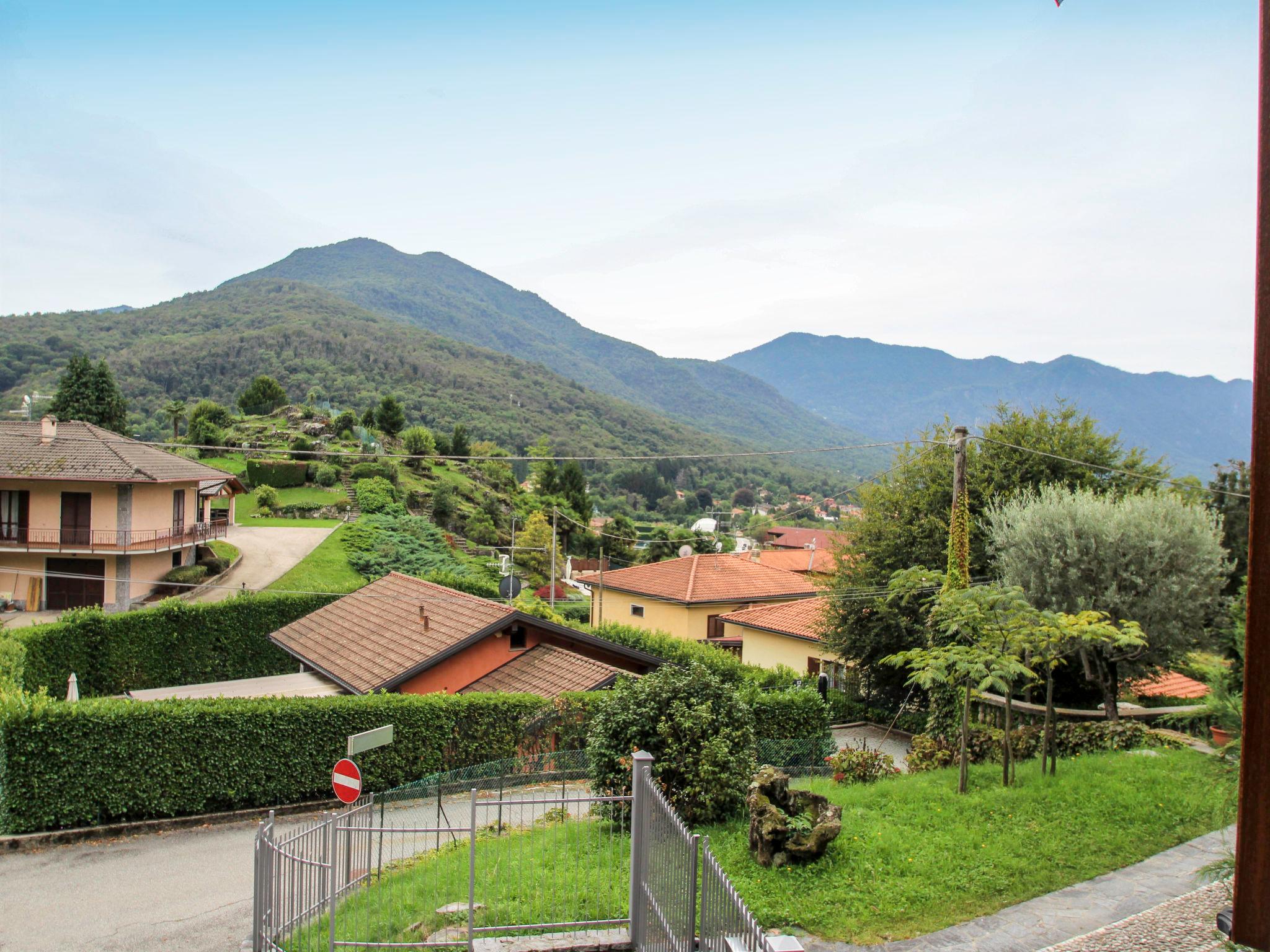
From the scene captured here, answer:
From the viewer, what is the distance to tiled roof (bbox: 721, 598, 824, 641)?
98.7ft

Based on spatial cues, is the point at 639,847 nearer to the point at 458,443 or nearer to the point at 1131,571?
the point at 1131,571

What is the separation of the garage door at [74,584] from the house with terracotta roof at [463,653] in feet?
53.1

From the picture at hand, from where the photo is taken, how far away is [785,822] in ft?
30.4

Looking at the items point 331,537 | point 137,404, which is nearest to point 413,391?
point 137,404

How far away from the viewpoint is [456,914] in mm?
8516

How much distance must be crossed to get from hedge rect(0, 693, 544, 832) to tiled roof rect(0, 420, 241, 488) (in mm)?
20778

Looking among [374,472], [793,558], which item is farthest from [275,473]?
[793,558]

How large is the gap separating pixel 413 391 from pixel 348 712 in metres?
113

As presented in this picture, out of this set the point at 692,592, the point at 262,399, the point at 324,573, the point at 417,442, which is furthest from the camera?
the point at 262,399

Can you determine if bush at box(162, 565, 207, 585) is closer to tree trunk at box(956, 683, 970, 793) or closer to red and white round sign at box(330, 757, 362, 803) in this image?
red and white round sign at box(330, 757, 362, 803)

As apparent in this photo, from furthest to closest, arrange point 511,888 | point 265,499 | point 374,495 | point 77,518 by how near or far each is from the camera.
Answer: point 374,495 < point 265,499 < point 77,518 < point 511,888

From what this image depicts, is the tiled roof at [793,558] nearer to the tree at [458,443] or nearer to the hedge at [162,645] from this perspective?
the hedge at [162,645]

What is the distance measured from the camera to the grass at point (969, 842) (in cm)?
826

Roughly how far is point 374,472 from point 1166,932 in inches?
2396
